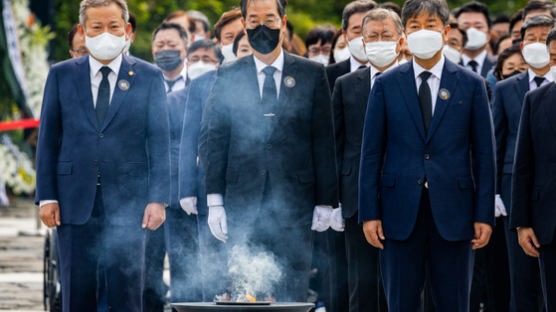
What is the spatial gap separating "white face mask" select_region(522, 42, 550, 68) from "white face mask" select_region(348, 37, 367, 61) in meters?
1.24

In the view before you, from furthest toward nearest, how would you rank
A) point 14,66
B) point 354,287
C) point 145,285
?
point 14,66 → point 145,285 → point 354,287

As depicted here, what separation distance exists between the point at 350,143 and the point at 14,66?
1577 centimetres

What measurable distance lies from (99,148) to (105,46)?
64 centimetres

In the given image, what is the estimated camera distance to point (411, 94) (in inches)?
241

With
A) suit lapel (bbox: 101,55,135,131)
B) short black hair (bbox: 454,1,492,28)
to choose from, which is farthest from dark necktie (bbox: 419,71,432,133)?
short black hair (bbox: 454,1,492,28)

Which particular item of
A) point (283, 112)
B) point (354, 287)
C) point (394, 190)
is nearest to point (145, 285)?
point (354, 287)

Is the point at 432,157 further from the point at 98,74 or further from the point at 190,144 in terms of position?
the point at 190,144

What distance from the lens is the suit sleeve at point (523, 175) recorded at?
21.0ft

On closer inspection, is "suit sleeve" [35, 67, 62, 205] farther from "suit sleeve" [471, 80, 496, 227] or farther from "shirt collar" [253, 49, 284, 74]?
"suit sleeve" [471, 80, 496, 227]

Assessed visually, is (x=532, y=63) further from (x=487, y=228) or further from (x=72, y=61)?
(x=72, y=61)

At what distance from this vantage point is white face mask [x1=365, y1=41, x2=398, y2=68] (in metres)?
7.49

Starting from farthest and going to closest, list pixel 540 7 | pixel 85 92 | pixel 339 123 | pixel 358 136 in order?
pixel 540 7
pixel 339 123
pixel 358 136
pixel 85 92

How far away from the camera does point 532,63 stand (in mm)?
8047

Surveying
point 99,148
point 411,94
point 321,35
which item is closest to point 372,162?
point 411,94
